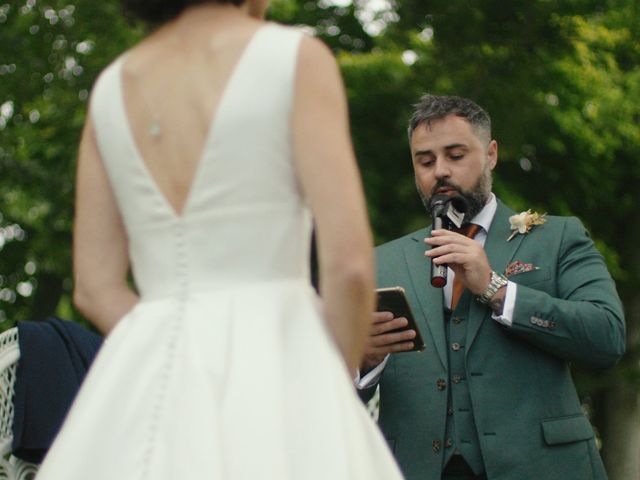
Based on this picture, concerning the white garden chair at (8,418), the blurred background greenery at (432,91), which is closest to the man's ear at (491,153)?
the white garden chair at (8,418)

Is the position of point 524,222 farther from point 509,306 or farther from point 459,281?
point 509,306

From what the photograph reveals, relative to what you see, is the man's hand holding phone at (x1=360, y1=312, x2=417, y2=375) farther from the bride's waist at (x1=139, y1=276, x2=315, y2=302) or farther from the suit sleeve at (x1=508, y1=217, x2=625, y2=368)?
the bride's waist at (x1=139, y1=276, x2=315, y2=302)

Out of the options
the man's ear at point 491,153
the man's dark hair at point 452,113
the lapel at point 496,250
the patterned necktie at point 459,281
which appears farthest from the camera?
the man's ear at point 491,153

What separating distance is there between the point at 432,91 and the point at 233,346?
1133 centimetres

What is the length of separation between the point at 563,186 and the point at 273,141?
13.8 metres

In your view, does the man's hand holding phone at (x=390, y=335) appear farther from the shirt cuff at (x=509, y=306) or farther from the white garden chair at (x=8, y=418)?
the white garden chair at (x=8, y=418)

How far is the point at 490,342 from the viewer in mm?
4316

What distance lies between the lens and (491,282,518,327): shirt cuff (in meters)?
4.18

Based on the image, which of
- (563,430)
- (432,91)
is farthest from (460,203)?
(432,91)

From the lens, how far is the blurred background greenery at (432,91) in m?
13.0

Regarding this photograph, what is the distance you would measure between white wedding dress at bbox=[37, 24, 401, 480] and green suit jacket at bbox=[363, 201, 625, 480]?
178 cm

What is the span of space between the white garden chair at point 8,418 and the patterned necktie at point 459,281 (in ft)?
6.13

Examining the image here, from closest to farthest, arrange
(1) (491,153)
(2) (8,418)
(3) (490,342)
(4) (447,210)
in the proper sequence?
(3) (490,342), (4) (447,210), (1) (491,153), (2) (8,418)

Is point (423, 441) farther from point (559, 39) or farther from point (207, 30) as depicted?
point (559, 39)
